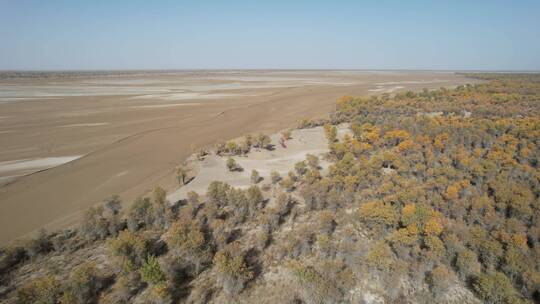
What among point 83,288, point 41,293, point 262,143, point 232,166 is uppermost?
point 262,143

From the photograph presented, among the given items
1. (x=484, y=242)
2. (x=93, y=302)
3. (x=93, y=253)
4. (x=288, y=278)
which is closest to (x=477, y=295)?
(x=484, y=242)

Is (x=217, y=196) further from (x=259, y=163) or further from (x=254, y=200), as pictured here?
(x=259, y=163)

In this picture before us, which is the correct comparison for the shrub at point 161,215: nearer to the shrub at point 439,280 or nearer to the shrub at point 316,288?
the shrub at point 316,288

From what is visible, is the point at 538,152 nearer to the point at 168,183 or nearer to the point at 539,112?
the point at 539,112

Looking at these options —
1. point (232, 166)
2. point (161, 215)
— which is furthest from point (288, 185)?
point (161, 215)

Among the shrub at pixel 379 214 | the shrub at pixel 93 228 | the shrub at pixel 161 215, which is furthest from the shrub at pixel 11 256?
the shrub at pixel 379 214

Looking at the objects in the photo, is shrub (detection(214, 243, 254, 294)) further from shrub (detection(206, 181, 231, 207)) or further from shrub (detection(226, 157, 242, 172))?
shrub (detection(226, 157, 242, 172))
